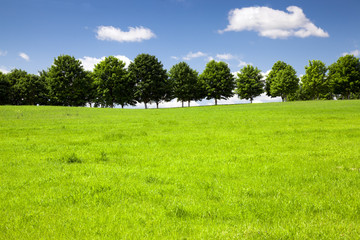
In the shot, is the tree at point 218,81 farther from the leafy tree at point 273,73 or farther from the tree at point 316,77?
the tree at point 316,77

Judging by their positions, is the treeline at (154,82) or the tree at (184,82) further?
the tree at (184,82)

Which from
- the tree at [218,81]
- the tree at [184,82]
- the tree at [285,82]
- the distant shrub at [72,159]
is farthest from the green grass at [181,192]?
the tree at [285,82]

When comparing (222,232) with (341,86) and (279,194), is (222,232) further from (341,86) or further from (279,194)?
(341,86)

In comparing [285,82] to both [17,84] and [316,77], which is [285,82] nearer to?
[316,77]

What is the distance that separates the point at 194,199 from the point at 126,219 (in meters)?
1.68

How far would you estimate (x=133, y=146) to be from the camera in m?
11.0

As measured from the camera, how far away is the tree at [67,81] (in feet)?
213

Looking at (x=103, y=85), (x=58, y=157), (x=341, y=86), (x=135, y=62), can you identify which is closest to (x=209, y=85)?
(x=135, y=62)

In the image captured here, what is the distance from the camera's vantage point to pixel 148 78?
6544 cm

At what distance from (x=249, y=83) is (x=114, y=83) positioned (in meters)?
43.6

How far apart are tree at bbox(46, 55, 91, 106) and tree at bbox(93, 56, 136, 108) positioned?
4.65 metres

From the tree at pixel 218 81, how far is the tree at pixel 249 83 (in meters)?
2.95

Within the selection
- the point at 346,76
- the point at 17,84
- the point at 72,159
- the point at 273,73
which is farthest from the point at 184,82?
the point at 72,159

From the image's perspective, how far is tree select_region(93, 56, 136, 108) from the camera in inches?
2547
